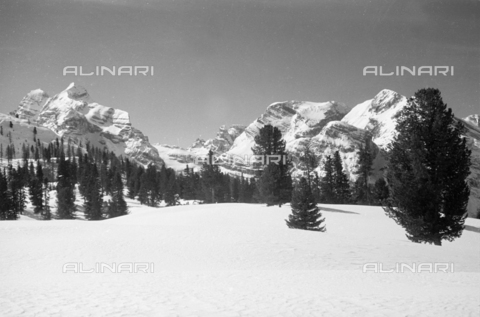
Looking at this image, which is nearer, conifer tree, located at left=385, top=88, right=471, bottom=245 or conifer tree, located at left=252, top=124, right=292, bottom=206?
conifer tree, located at left=385, top=88, right=471, bottom=245

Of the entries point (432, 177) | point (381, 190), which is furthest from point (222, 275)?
point (381, 190)

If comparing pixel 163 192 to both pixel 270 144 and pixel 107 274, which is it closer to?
pixel 270 144

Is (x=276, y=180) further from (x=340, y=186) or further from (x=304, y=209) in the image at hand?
(x=340, y=186)

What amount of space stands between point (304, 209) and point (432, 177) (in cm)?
964

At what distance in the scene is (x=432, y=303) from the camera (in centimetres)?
1025

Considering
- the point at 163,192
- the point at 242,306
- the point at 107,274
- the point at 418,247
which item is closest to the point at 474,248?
the point at 418,247

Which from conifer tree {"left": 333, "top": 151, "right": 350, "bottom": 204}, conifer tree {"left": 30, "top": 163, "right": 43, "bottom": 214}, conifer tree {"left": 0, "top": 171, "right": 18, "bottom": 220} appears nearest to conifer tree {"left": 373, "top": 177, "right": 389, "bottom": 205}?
conifer tree {"left": 333, "top": 151, "right": 350, "bottom": 204}

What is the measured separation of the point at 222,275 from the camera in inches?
572

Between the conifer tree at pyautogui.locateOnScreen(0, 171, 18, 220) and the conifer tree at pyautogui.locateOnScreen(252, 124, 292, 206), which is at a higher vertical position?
the conifer tree at pyautogui.locateOnScreen(252, 124, 292, 206)

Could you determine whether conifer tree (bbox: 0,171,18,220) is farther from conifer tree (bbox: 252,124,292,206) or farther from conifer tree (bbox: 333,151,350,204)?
conifer tree (bbox: 333,151,350,204)

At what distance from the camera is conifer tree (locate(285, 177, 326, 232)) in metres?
25.9

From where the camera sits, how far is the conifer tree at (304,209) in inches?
1019

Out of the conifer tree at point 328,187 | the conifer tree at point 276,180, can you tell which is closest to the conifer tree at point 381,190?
the conifer tree at point 328,187

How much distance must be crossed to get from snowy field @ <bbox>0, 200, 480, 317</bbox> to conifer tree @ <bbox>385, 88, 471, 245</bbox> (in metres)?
1.49
